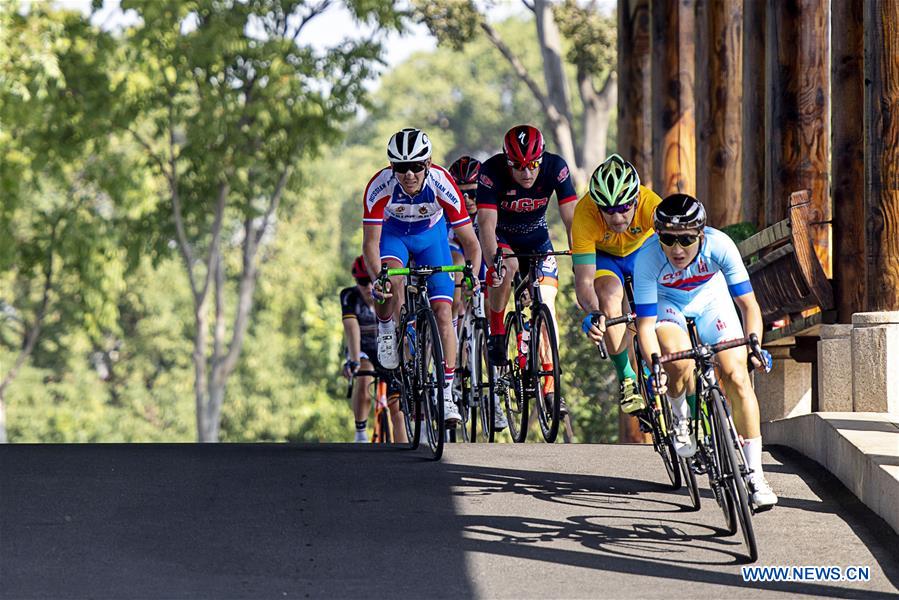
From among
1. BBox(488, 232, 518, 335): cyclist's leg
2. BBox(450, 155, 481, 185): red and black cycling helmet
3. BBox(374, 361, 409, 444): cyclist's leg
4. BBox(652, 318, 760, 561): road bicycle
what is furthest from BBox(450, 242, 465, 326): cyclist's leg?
BBox(652, 318, 760, 561): road bicycle

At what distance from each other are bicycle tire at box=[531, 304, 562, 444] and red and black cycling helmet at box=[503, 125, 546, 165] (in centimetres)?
103

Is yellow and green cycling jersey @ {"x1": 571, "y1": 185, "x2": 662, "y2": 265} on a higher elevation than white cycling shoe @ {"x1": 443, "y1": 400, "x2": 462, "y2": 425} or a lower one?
higher

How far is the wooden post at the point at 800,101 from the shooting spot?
13.1m

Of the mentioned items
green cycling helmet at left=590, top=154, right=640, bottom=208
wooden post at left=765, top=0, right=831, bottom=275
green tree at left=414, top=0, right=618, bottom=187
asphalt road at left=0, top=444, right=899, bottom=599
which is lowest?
asphalt road at left=0, top=444, right=899, bottom=599

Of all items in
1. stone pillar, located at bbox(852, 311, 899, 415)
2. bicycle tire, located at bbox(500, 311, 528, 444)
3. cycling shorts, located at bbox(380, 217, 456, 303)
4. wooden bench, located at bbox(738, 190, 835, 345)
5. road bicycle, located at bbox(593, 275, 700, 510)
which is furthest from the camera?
bicycle tire, located at bbox(500, 311, 528, 444)

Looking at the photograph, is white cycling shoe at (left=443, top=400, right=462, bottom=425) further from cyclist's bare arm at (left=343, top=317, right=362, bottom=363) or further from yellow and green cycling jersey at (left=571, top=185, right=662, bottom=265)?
cyclist's bare arm at (left=343, top=317, right=362, bottom=363)

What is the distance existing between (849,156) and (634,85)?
395 inches

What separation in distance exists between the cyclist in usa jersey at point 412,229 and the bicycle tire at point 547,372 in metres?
0.59

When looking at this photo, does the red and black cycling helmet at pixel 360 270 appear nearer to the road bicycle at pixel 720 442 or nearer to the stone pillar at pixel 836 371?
the stone pillar at pixel 836 371

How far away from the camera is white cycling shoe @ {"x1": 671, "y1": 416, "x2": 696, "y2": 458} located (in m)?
8.46

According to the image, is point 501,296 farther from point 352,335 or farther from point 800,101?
point 352,335

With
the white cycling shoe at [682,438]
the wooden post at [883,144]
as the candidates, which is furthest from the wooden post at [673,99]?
the white cycling shoe at [682,438]

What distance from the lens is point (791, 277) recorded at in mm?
12172

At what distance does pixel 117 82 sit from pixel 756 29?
44.3 feet
